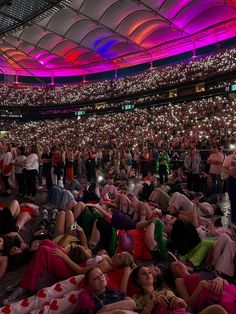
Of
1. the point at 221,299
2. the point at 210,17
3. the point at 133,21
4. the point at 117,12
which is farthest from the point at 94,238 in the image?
the point at 210,17

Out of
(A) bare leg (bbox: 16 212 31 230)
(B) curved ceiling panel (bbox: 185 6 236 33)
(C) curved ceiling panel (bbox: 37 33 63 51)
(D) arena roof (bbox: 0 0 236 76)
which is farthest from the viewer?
(C) curved ceiling panel (bbox: 37 33 63 51)

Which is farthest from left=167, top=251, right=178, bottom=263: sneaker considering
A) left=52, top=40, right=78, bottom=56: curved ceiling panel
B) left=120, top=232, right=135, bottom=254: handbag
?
left=52, top=40, right=78, bottom=56: curved ceiling panel

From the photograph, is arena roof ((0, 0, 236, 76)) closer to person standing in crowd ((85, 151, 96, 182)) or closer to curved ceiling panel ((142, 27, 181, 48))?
curved ceiling panel ((142, 27, 181, 48))

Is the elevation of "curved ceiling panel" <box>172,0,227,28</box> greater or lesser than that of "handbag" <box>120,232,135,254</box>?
greater

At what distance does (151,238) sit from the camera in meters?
5.17

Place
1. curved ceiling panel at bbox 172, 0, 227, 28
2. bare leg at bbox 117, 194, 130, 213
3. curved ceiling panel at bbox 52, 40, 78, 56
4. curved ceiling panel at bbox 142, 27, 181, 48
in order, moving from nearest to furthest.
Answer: bare leg at bbox 117, 194, 130, 213, curved ceiling panel at bbox 172, 0, 227, 28, curved ceiling panel at bbox 142, 27, 181, 48, curved ceiling panel at bbox 52, 40, 78, 56

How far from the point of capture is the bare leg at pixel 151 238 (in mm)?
5137

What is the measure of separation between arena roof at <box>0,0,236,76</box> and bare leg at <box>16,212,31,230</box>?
26.3m

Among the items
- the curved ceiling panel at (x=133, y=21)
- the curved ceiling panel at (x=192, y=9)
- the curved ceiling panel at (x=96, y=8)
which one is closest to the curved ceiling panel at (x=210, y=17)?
the curved ceiling panel at (x=192, y=9)

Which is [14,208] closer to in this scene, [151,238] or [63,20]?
[151,238]

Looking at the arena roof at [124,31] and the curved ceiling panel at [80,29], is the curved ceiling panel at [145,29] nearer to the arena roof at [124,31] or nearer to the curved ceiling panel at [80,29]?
the arena roof at [124,31]

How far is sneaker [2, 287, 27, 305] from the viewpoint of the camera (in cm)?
374

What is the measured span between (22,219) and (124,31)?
36959 millimetres

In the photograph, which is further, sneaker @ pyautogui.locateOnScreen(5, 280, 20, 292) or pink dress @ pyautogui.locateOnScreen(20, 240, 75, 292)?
sneaker @ pyautogui.locateOnScreen(5, 280, 20, 292)
